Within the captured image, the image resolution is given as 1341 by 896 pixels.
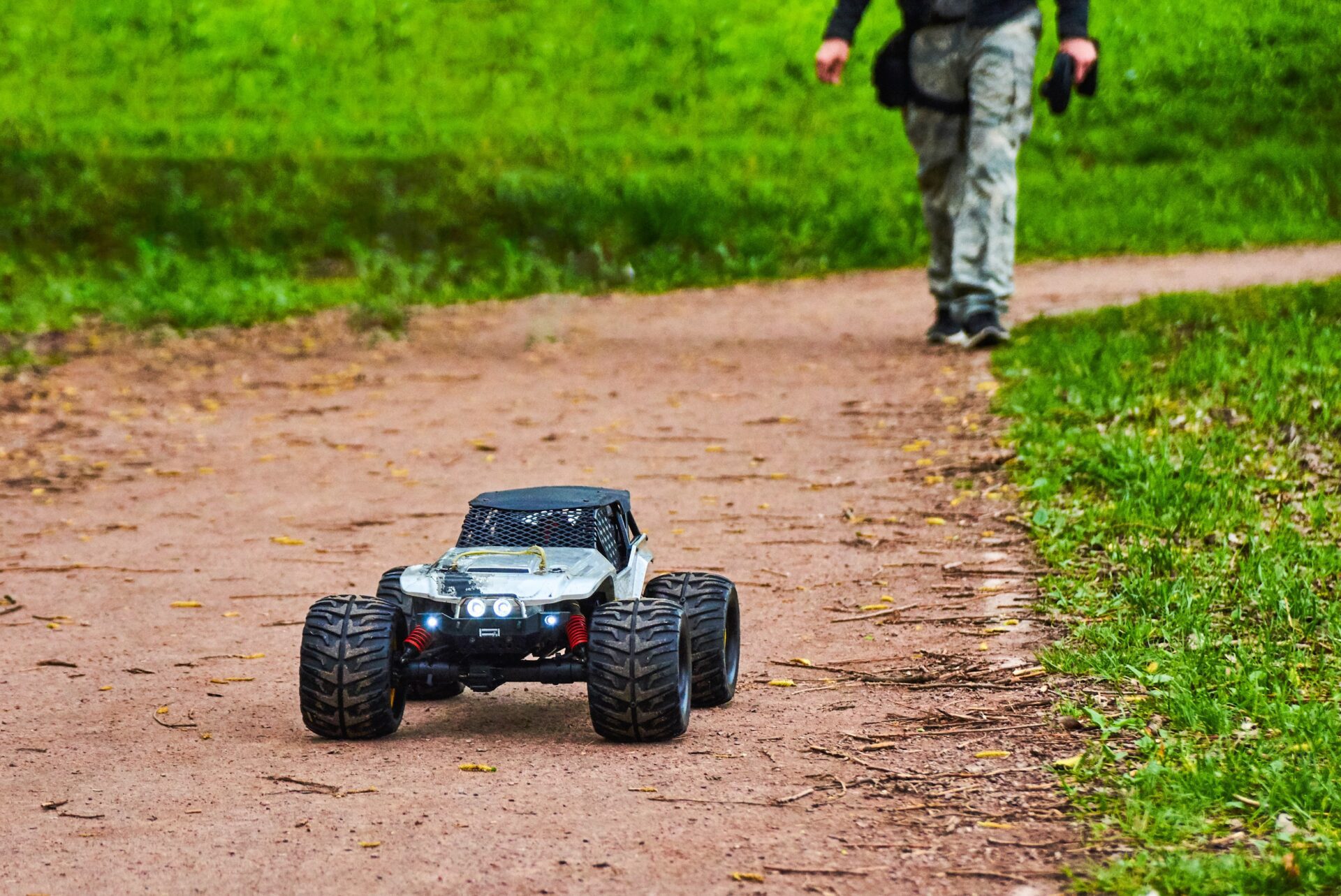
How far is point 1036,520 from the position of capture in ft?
18.8

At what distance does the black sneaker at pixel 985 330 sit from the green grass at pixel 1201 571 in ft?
1.66

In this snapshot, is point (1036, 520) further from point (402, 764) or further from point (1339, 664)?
point (402, 764)

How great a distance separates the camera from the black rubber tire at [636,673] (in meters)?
3.77

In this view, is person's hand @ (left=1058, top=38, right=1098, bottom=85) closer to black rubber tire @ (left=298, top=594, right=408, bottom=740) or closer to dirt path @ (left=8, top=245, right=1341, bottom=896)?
dirt path @ (left=8, top=245, right=1341, bottom=896)

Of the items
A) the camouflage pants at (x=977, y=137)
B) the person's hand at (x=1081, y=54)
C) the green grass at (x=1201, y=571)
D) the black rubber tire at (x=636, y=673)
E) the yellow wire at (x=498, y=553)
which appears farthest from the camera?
the camouflage pants at (x=977, y=137)

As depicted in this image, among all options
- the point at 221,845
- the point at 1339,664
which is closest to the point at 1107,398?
the point at 1339,664

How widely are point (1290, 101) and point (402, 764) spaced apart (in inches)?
581

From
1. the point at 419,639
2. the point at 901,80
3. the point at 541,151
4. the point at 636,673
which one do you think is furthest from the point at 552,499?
the point at 541,151

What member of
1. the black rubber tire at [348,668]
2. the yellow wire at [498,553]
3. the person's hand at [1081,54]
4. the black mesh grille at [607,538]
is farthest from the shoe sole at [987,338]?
the black rubber tire at [348,668]

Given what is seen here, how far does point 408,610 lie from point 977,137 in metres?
6.08

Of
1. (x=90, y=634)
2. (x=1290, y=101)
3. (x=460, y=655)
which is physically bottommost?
(x=90, y=634)

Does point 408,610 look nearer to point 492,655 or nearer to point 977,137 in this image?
point 492,655

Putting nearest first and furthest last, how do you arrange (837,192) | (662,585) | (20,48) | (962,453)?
(662,585)
(962,453)
(837,192)
(20,48)

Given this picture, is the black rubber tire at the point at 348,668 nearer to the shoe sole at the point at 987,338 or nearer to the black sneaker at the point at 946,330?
the shoe sole at the point at 987,338
